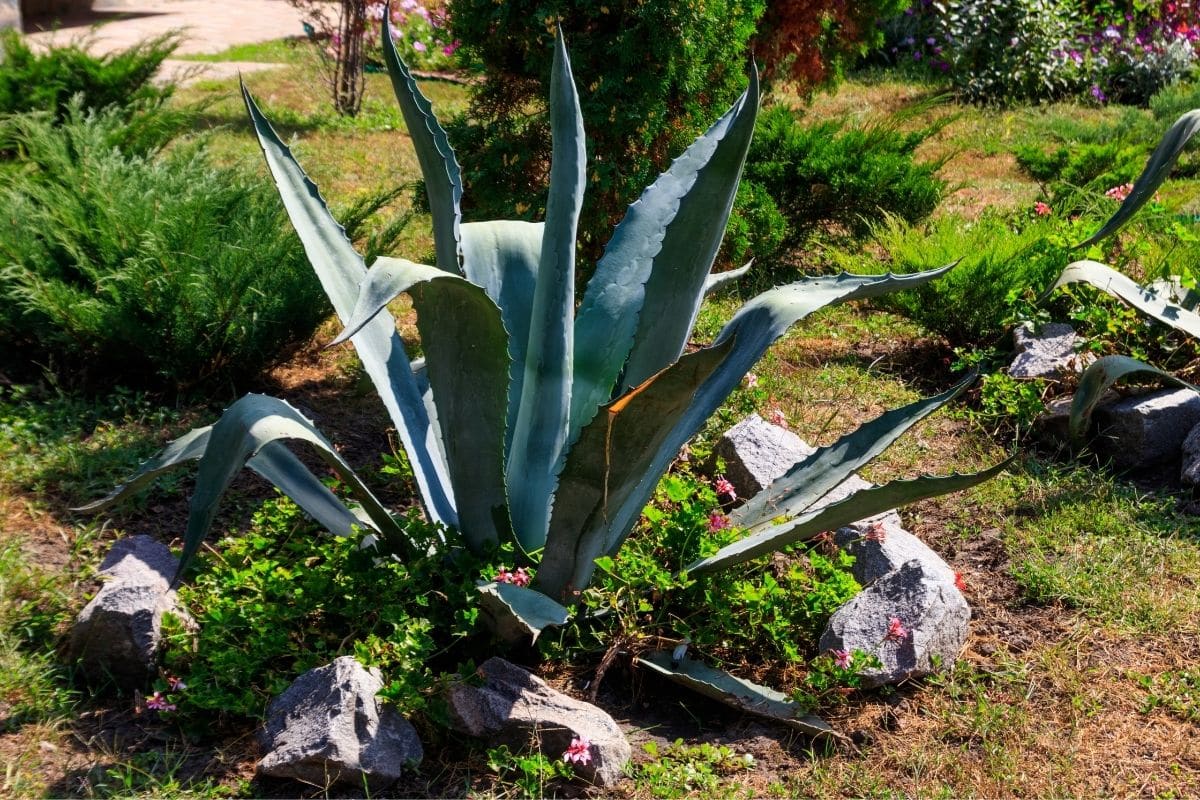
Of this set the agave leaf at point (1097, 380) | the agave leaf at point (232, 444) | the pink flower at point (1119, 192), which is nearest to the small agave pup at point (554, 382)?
the agave leaf at point (232, 444)

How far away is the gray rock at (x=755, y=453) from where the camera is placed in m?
3.21

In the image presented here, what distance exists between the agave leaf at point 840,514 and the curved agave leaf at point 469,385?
1.64 feet

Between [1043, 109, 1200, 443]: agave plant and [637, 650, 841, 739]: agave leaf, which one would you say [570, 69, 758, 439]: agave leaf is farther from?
[1043, 109, 1200, 443]: agave plant

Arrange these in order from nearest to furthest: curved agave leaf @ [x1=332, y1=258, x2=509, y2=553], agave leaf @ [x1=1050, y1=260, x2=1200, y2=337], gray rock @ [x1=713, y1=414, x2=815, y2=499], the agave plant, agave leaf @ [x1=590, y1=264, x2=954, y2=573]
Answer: curved agave leaf @ [x1=332, y1=258, x2=509, y2=553] < agave leaf @ [x1=590, y1=264, x2=954, y2=573] < gray rock @ [x1=713, y1=414, x2=815, y2=499] < the agave plant < agave leaf @ [x1=1050, y1=260, x2=1200, y2=337]

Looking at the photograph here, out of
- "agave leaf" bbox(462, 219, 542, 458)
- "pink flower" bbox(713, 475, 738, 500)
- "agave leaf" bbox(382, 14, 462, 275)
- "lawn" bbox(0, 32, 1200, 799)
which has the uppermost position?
"agave leaf" bbox(382, 14, 462, 275)

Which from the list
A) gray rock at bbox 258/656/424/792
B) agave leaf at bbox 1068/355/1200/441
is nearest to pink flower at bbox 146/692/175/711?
gray rock at bbox 258/656/424/792

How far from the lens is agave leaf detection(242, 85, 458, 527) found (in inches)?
99.5

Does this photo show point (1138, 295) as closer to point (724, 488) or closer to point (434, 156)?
point (724, 488)

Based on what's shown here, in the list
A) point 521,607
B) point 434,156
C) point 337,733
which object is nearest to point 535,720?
point 521,607

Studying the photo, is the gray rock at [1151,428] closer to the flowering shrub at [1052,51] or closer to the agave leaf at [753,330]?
the agave leaf at [753,330]

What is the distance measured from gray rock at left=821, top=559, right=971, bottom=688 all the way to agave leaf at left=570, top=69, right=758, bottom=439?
2.39ft

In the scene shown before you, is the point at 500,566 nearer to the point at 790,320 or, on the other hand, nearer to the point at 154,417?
the point at 790,320

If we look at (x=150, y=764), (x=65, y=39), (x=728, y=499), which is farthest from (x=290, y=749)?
(x=65, y=39)

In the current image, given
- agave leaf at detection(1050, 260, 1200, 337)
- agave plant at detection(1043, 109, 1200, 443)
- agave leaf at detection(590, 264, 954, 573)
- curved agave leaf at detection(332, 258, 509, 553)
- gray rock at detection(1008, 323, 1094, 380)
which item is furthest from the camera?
gray rock at detection(1008, 323, 1094, 380)
